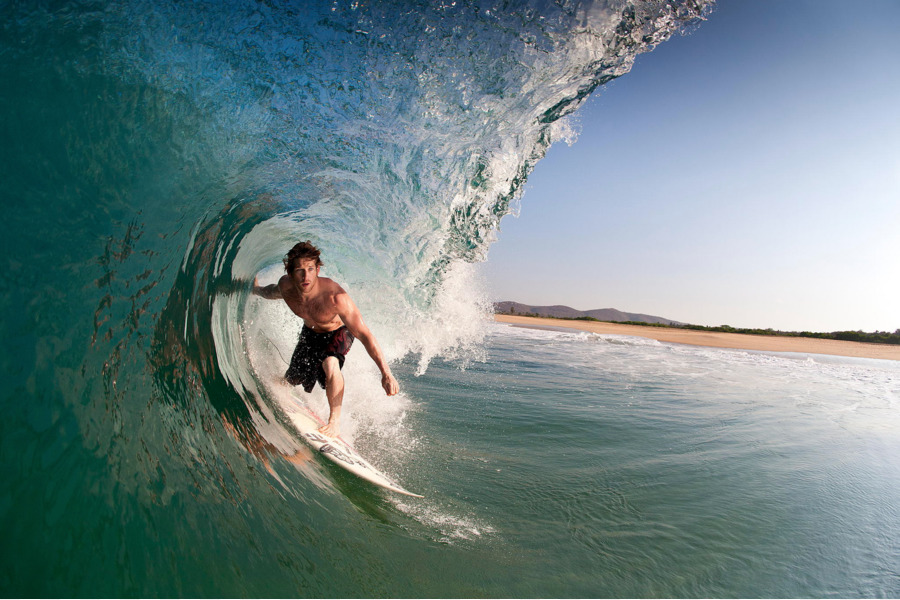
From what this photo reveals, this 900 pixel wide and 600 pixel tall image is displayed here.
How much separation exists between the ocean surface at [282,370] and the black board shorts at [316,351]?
41 centimetres

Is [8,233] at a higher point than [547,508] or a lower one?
higher

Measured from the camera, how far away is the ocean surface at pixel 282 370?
5.84ft

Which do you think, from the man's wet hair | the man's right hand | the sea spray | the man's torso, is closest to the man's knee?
the man's torso

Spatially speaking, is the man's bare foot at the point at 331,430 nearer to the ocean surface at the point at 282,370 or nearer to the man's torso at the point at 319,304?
the ocean surface at the point at 282,370

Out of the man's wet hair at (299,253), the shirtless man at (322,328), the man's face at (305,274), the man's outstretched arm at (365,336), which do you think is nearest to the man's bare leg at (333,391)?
the shirtless man at (322,328)

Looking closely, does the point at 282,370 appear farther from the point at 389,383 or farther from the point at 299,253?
the point at 389,383

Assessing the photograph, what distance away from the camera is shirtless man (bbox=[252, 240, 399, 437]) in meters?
3.38

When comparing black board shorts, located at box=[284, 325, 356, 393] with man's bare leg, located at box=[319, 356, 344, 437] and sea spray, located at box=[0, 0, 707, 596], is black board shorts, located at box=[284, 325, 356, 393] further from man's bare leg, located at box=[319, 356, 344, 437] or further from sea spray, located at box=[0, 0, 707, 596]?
sea spray, located at box=[0, 0, 707, 596]

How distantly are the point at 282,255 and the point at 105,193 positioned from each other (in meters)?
4.15

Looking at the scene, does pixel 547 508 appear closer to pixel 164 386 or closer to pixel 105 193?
pixel 164 386

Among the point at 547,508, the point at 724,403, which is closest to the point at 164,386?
the point at 547,508

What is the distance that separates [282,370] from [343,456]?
8.43 feet

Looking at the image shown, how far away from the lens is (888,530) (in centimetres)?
295

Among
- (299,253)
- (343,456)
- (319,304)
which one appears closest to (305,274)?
(299,253)
